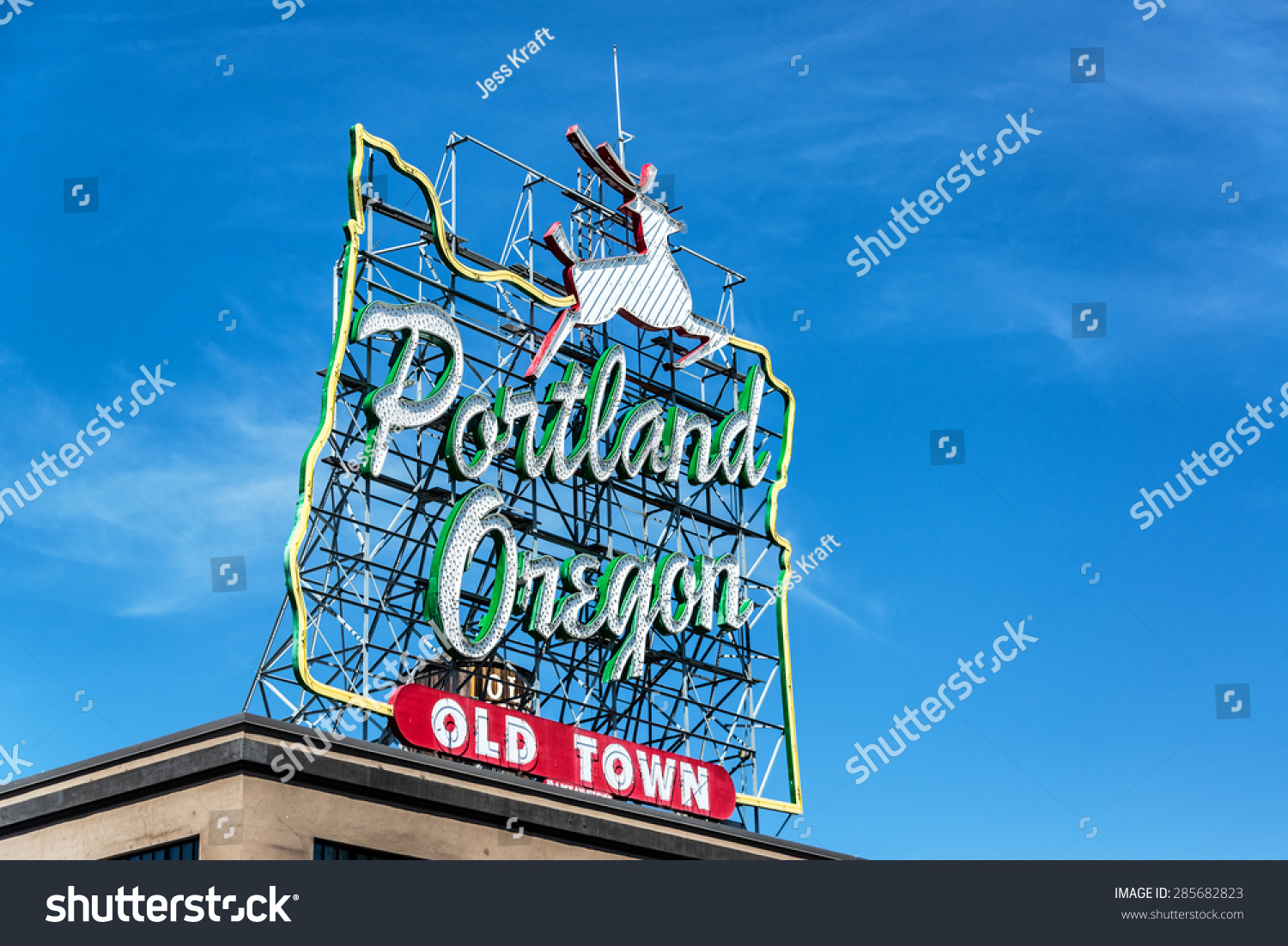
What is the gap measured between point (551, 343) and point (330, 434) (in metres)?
6.61

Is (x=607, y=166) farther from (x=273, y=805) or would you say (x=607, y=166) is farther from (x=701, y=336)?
(x=273, y=805)

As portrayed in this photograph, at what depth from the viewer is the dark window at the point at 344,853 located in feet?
67.7

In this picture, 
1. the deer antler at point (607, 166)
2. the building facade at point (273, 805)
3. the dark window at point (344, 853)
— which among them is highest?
the deer antler at point (607, 166)

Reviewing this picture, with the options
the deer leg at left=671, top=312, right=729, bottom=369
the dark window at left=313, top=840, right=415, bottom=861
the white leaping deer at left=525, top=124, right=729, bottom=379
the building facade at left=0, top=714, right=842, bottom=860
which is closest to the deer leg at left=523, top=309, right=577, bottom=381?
the white leaping deer at left=525, top=124, right=729, bottom=379

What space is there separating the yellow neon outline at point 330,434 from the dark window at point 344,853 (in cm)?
404

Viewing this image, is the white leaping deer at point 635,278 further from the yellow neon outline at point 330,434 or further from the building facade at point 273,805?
the building facade at point 273,805

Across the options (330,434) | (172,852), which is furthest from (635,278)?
(172,852)

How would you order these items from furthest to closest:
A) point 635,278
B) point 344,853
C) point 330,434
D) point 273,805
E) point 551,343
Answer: point 635,278 < point 551,343 < point 330,434 < point 344,853 < point 273,805

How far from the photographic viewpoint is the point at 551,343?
3183 centimetres

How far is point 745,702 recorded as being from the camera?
3388 centimetres

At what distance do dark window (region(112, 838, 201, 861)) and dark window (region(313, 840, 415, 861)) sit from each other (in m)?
1.61

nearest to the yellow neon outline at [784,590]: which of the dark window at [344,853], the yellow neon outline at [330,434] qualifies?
the yellow neon outline at [330,434]
